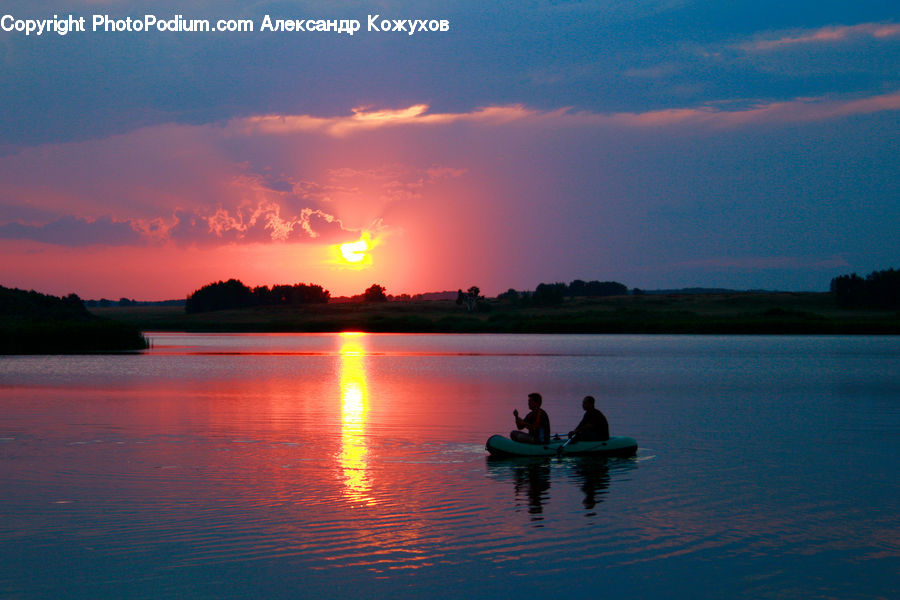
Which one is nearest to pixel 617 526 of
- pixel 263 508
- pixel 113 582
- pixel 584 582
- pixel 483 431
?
pixel 584 582

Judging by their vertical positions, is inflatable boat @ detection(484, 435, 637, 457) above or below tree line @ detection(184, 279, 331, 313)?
below

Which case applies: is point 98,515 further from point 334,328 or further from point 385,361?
point 334,328

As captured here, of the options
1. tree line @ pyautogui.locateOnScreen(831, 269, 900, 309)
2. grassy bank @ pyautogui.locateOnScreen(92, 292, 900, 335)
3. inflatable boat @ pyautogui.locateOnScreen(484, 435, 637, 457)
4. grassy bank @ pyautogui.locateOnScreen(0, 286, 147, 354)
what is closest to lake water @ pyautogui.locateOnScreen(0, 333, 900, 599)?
inflatable boat @ pyautogui.locateOnScreen(484, 435, 637, 457)

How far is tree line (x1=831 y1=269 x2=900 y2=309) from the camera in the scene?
144500 mm

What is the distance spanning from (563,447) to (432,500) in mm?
5662

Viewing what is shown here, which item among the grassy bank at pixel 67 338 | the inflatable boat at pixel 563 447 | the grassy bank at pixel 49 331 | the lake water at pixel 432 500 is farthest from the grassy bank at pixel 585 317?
the inflatable boat at pixel 563 447

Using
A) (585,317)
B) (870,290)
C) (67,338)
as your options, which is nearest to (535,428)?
(67,338)

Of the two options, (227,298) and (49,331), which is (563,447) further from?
(227,298)

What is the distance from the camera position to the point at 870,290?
148500 millimetres

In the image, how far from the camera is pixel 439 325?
150 meters

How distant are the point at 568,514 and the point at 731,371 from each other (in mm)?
43906

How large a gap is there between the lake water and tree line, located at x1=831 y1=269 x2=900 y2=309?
116110mm

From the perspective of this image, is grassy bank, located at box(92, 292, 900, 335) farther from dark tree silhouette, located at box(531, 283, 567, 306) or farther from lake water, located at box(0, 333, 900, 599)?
lake water, located at box(0, 333, 900, 599)

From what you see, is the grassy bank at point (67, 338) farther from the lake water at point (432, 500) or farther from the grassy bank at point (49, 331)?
the lake water at point (432, 500)
